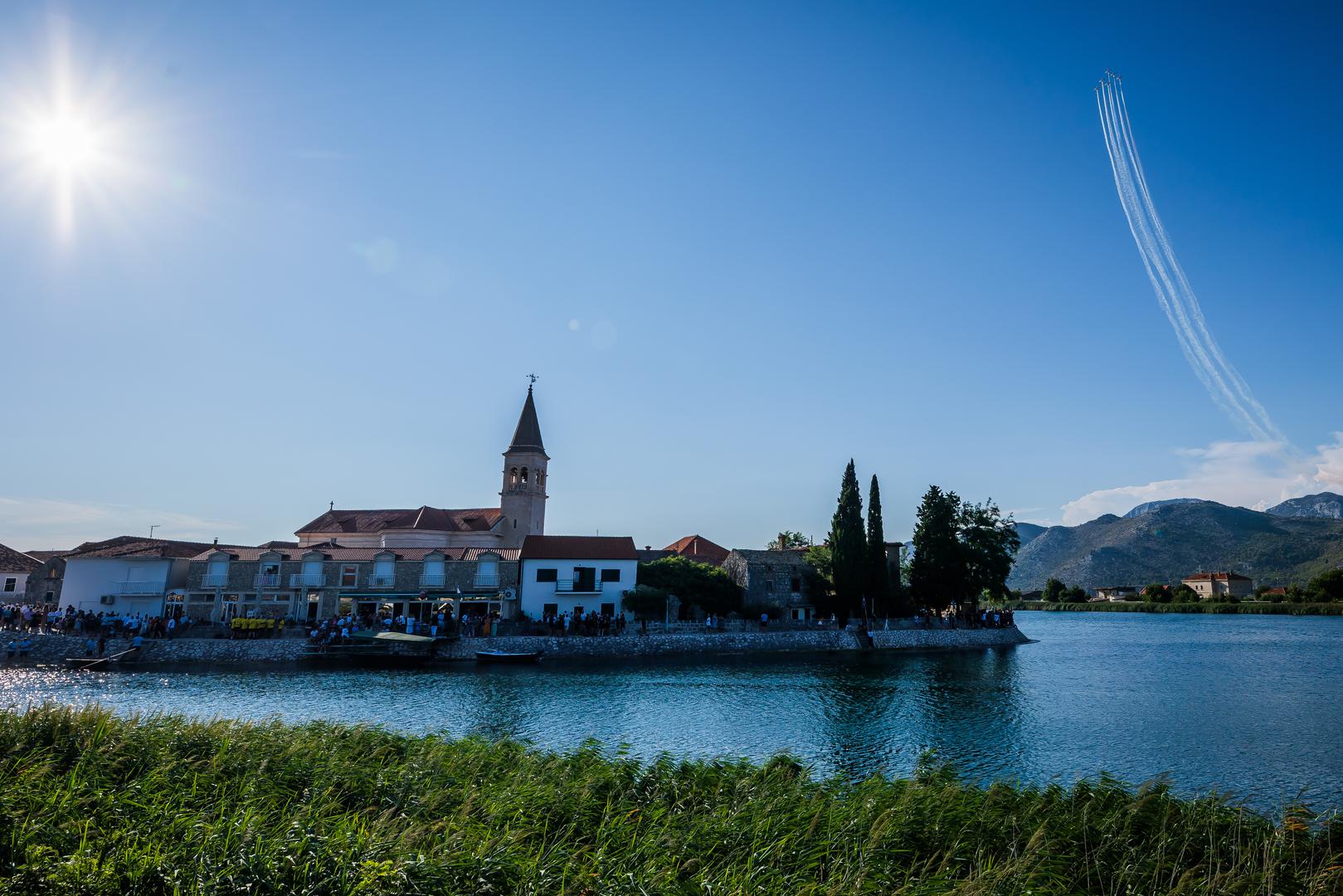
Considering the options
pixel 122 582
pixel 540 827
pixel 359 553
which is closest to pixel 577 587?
pixel 359 553

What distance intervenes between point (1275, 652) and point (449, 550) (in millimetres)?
54159

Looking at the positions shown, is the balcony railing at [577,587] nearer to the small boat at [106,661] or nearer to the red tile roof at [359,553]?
the red tile roof at [359,553]

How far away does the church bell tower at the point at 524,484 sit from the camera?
204 feet

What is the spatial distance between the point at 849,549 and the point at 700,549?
23.7m

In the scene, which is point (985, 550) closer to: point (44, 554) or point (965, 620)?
point (965, 620)

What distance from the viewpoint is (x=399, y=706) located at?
26188mm

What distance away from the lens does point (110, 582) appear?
46156 mm

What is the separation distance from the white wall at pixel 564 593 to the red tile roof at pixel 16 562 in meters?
36.1

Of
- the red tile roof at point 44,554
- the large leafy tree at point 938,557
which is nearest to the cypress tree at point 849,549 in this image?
the large leafy tree at point 938,557

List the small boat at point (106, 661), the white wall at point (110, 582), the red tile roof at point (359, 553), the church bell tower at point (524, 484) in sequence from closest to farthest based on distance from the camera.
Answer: the small boat at point (106, 661)
the white wall at point (110, 582)
the red tile roof at point (359, 553)
the church bell tower at point (524, 484)

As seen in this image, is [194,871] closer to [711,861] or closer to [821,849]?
[711,861]

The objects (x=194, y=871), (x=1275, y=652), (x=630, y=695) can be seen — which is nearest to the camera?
(x=194, y=871)

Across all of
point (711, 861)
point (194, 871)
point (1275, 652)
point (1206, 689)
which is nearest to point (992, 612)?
point (1275, 652)

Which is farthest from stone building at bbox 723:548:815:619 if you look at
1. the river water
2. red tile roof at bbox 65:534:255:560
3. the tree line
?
red tile roof at bbox 65:534:255:560
